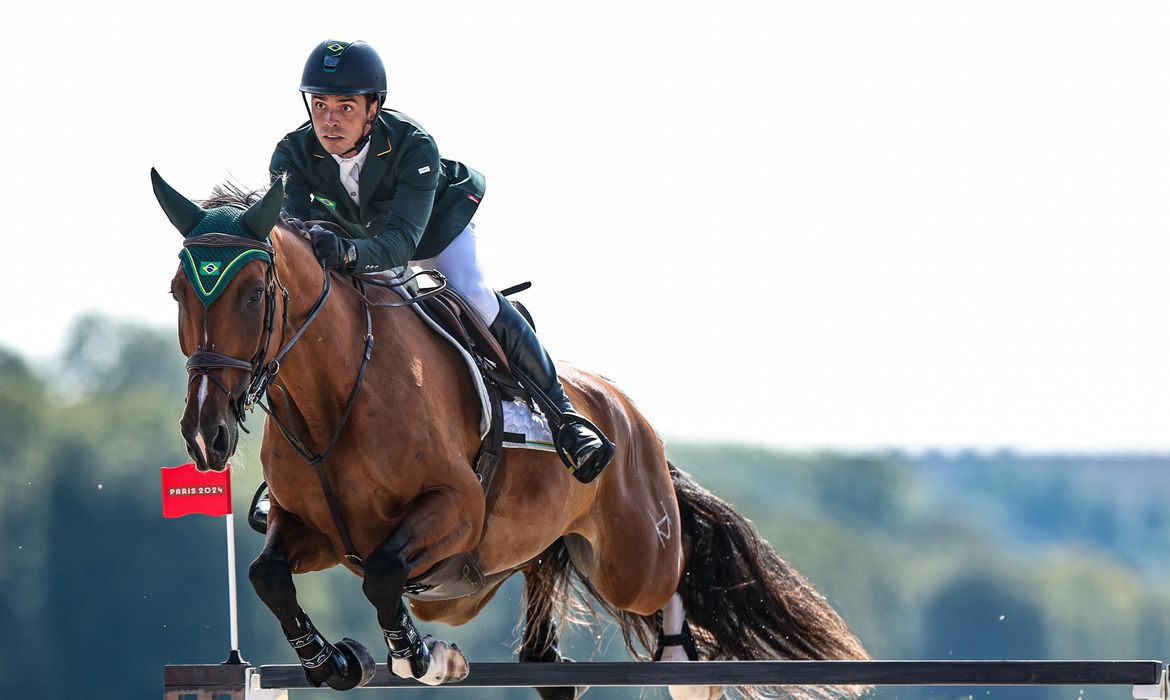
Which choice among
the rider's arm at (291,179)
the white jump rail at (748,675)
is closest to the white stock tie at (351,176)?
the rider's arm at (291,179)

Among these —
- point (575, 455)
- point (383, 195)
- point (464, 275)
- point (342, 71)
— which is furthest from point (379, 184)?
point (575, 455)

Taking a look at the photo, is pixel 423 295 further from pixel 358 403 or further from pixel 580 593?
pixel 580 593

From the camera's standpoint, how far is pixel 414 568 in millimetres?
4770

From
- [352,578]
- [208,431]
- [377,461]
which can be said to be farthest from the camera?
[352,578]

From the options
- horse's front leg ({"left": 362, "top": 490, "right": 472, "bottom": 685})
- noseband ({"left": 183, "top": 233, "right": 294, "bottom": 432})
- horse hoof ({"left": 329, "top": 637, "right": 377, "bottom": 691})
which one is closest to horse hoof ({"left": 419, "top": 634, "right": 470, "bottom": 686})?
horse's front leg ({"left": 362, "top": 490, "right": 472, "bottom": 685})

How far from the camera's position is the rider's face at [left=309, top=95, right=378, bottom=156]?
495cm

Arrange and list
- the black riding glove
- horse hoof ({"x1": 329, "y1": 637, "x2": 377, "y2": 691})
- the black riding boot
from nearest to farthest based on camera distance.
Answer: the black riding glove < horse hoof ({"x1": 329, "y1": 637, "x2": 377, "y2": 691}) < the black riding boot

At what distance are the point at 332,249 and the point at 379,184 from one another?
44 centimetres

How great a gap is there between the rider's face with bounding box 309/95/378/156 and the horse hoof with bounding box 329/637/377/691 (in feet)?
5.26

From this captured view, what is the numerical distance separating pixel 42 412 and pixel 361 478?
87.9 feet

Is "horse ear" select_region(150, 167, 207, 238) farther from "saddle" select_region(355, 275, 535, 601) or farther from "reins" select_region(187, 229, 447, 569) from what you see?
"saddle" select_region(355, 275, 535, 601)

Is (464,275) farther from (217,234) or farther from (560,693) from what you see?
(560,693)

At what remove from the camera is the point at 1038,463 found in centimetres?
3173

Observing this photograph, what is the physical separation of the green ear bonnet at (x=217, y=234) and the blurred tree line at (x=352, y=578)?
1958 centimetres
